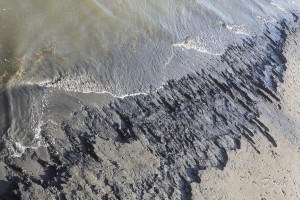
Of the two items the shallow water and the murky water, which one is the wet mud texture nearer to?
the murky water

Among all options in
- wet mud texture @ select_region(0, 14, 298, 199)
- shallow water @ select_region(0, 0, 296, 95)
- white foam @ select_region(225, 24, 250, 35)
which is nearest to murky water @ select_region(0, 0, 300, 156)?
shallow water @ select_region(0, 0, 296, 95)

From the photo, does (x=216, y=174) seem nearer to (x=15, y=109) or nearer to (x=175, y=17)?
(x=15, y=109)

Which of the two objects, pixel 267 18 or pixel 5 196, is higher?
pixel 267 18

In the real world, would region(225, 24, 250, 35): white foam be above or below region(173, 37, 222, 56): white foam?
above

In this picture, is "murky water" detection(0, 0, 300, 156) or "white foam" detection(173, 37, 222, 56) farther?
"white foam" detection(173, 37, 222, 56)

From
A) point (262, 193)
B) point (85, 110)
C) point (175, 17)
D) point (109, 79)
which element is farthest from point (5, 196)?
point (175, 17)
